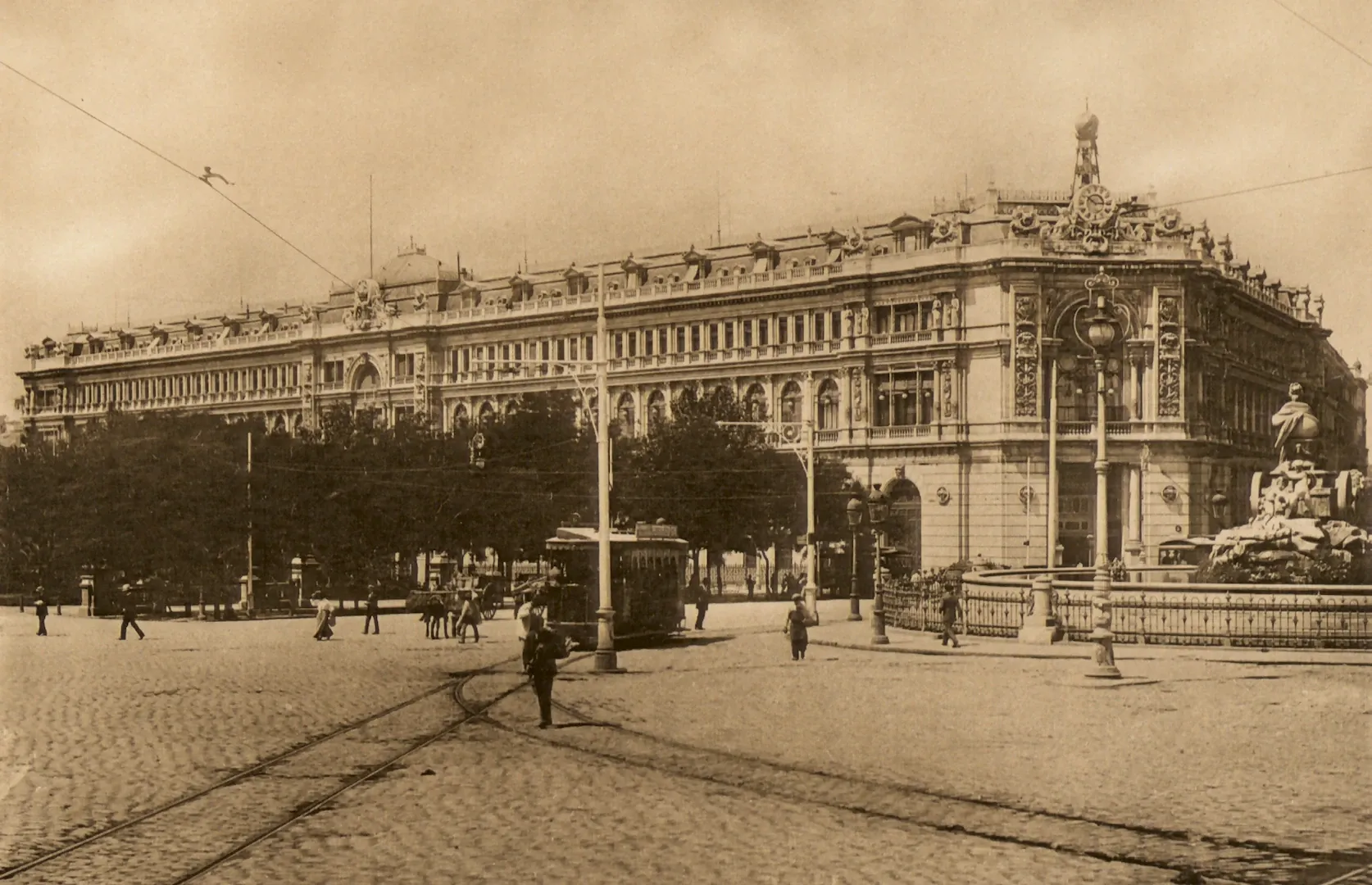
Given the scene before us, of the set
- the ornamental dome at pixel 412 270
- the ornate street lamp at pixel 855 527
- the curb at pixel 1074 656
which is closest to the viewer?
the curb at pixel 1074 656

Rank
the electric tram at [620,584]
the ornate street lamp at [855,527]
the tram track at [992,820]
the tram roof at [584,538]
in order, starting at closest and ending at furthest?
the tram track at [992,820] < the tram roof at [584,538] < the electric tram at [620,584] < the ornate street lamp at [855,527]

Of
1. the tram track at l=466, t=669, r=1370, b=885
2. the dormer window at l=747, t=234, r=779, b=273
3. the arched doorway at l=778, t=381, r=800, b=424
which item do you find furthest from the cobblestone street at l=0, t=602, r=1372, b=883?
the dormer window at l=747, t=234, r=779, b=273

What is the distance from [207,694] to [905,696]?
10.5m

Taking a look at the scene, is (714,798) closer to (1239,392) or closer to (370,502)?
(370,502)

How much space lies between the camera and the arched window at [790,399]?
77250 millimetres

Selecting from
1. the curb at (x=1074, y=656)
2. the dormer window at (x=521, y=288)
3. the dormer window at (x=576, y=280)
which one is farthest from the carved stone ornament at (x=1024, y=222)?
the curb at (x=1074, y=656)

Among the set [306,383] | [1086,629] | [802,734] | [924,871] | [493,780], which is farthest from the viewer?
[306,383]

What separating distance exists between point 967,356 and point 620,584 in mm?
39817

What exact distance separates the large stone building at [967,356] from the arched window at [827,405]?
0.34ft

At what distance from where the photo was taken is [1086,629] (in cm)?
3173

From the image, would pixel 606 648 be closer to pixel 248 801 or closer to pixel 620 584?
pixel 620 584

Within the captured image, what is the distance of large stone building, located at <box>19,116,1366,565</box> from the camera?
69.4 metres

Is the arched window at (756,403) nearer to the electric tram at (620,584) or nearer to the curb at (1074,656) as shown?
the electric tram at (620,584)

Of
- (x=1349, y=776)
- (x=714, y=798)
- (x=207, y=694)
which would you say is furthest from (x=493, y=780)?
(x=207, y=694)
